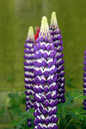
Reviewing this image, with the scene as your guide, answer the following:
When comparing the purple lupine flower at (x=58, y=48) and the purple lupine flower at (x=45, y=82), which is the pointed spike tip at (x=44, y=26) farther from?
the purple lupine flower at (x=58, y=48)

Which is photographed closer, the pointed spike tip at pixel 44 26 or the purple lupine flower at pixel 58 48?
the pointed spike tip at pixel 44 26

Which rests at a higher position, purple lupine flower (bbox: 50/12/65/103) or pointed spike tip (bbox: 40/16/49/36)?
pointed spike tip (bbox: 40/16/49/36)

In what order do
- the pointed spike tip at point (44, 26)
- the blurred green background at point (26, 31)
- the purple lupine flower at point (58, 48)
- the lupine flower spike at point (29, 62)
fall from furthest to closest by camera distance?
1. the blurred green background at point (26, 31)
2. the lupine flower spike at point (29, 62)
3. the purple lupine flower at point (58, 48)
4. the pointed spike tip at point (44, 26)

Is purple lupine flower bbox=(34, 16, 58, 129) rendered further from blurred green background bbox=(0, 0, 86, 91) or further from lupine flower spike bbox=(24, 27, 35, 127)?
blurred green background bbox=(0, 0, 86, 91)

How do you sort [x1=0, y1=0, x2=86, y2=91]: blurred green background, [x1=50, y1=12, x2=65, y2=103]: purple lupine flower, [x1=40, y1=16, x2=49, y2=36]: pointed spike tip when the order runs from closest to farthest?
[x1=40, y1=16, x2=49, y2=36]: pointed spike tip → [x1=50, y1=12, x2=65, y2=103]: purple lupine flower → [x1=0, y1=0, x2=86, y2=91]: blurred green background

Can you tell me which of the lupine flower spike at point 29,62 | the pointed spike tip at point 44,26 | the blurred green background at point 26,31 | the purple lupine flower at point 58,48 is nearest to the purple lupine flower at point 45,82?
the pointed spike tip at point 44,26

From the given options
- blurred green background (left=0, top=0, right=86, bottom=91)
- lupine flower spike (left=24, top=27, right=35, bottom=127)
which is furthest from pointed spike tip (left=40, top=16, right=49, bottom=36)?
blurred green background (left=0, top=0, right=86, bottom=91)
